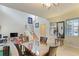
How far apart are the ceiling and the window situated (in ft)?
0.65

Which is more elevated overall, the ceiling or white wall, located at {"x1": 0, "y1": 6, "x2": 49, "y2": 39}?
the ceiling

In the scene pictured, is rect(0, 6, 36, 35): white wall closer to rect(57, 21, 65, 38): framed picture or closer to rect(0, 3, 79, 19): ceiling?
rect(0, 3, 79, 19): ceiling

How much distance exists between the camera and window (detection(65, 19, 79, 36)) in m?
2.08

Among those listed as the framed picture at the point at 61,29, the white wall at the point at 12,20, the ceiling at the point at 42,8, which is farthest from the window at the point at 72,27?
the white wall at the point at 12,20

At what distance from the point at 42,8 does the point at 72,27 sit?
0.58 metres

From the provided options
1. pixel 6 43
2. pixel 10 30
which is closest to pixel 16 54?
pixel 6 43

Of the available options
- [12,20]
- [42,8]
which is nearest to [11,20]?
[12,20]

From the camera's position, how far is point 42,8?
214cm

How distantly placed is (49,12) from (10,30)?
27.5 inches

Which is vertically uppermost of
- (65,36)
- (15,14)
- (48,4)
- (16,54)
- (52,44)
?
(48,4)

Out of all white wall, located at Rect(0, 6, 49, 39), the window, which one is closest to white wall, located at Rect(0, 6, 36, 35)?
white wall, located at Rect(0, 6, 49, 39)

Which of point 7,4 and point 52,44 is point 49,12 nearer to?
point 52,44

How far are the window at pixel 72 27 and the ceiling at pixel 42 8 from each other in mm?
198

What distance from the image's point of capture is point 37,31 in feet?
7.17
